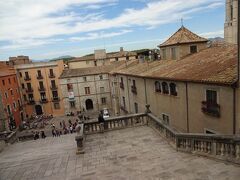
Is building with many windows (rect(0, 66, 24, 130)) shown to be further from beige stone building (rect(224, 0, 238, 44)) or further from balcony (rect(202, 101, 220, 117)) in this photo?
beige stone building (rect(224, 0, 238, 44))

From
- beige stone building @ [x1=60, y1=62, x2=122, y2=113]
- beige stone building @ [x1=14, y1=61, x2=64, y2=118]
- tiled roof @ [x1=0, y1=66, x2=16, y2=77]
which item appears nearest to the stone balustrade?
tiled roof @ [x1=0, y1=66, x2=16, y2=77]

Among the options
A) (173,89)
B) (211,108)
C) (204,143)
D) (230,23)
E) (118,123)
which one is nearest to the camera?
(204,143)

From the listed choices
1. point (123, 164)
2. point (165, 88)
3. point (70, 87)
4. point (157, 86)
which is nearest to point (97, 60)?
point (70, 87)

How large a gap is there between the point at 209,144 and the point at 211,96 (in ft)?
22.4

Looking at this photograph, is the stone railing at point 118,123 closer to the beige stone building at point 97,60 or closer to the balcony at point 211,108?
the balcony at point 211,108

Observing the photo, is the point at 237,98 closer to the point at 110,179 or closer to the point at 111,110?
the point at 110,179

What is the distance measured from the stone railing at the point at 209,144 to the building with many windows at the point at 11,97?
38063 mm

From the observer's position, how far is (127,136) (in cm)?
1339

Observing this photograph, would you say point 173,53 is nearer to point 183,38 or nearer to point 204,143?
point 183,38

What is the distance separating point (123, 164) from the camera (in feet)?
32.3

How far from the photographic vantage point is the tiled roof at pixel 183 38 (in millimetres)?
26719

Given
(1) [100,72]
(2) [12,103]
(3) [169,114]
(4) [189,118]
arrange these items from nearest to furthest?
(4) [189,118] < (3) [169,114] < (2) [12,103] < (1) [100,72]

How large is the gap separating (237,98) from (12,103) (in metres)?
43.9

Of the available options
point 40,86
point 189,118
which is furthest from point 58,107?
point 189,118
